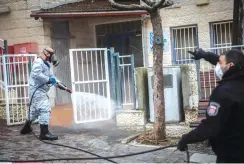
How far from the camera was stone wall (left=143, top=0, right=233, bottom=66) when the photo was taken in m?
10.9

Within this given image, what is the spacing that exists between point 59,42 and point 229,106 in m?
9.89

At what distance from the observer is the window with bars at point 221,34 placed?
1105 centimetres

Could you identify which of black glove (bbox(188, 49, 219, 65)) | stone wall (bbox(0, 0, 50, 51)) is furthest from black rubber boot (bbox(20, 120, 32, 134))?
stone wall (bbox(0, 0, 50, 51))

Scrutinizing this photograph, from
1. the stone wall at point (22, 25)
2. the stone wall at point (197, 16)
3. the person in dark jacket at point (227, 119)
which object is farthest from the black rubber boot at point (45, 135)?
the stone wall at point (197, 16)

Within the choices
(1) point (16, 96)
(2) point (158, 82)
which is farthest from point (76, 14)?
(2) point (158, 82)

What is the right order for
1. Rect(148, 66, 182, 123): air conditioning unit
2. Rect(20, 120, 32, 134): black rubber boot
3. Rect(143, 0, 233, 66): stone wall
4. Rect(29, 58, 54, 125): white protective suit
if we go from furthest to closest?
Rect(143, 0, 233, 66): stone wall → Rect(148, 66, 182, 123): air conditioning unit → Rect(20, 120, 32, 134): black rubber boot → Rect(29, 58, 54, 125): white protective suit

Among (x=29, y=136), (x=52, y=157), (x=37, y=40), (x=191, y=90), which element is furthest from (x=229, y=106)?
(x=37, y=40)

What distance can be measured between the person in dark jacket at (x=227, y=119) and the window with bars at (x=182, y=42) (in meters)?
8.15

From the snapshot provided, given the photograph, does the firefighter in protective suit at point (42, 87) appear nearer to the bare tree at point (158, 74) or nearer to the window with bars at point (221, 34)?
the bare tree at point (158, 74)

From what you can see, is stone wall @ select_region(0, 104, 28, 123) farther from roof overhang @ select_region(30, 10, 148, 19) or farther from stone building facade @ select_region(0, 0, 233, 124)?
roof overhang @ select_region(30, 10, 148, 19)

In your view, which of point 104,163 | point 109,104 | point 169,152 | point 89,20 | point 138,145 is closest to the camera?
point 104,163

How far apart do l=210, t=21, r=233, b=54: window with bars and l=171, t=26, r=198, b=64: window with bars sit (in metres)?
0.58

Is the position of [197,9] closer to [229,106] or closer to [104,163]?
[104,163]

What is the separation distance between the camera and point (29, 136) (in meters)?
7.42
